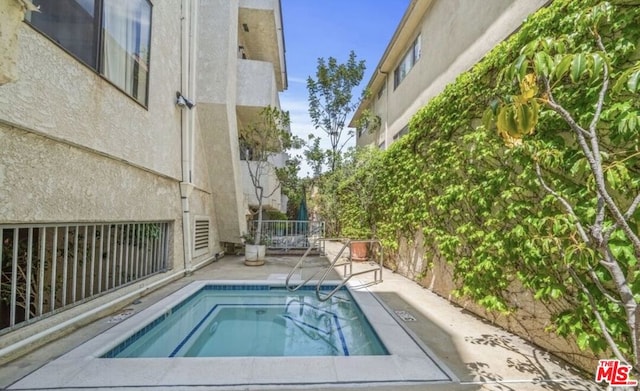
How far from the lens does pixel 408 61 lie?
12.4 metres

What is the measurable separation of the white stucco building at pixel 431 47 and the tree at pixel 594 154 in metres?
2.81

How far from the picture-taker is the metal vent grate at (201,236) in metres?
9.81

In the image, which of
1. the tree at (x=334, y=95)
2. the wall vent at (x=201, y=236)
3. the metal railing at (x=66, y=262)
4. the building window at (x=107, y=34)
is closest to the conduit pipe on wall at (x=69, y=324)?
the metal railing at (x=66, y=262)

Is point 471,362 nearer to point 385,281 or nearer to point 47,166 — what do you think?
point 385,281

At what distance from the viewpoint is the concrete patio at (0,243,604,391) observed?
335 cm

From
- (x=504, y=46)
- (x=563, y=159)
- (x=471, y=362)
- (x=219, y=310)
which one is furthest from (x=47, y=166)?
(x=504, y=46)

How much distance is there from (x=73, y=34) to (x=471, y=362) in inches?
290

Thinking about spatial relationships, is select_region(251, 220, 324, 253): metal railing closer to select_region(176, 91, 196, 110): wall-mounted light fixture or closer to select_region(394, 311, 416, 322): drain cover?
select_region(176, 91, 196, 110): wall-mounted light fixture

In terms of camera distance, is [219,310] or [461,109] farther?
[219,310]

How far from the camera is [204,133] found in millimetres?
10234

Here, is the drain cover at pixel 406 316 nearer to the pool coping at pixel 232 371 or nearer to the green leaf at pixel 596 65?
the pool coping at pixel 232 371

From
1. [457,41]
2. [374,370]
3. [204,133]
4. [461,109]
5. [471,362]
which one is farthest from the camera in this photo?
[204,133]

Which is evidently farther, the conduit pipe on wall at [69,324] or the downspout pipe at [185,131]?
the downspout pipe at [185,131]

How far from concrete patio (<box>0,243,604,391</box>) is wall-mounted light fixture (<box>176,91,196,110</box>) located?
16.3ft
